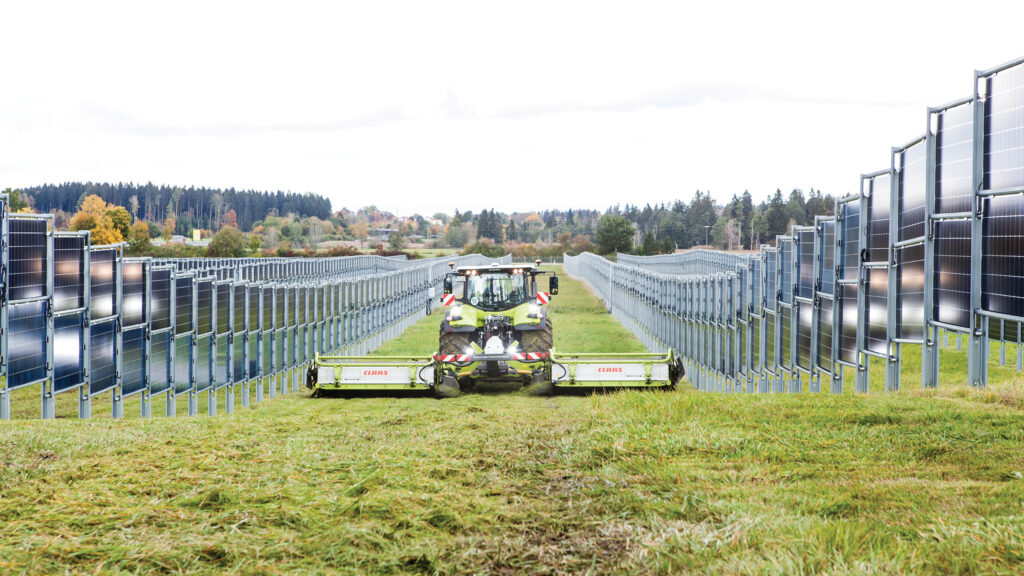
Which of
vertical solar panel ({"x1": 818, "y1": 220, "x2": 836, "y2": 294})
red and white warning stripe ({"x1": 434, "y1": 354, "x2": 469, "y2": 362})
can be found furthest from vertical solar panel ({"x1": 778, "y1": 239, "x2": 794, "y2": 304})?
red and white warning stripe ({"x1": 434, "y1": 354, "x2": 469, "y2": 362})

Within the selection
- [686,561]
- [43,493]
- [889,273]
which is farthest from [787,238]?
[43,493]

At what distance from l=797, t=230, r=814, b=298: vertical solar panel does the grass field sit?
9.52 feet

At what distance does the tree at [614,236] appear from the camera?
125250mm

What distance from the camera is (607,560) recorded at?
4.14 meters

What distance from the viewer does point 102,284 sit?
10.8m

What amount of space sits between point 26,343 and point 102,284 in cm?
133

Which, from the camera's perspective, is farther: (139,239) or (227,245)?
(139,239)

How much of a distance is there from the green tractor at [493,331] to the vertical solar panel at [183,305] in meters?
4.20

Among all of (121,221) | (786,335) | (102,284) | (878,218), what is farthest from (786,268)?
(121,221)

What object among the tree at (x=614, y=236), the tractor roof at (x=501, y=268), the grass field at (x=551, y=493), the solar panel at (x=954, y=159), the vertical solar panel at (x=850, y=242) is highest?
the tree at (x=614, y=236)

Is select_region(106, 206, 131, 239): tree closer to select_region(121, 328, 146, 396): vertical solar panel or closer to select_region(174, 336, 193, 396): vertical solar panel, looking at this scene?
A: select_region(174, 336, 193, 396): vertical solar panel

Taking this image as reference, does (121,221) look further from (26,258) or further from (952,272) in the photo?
(952,272)

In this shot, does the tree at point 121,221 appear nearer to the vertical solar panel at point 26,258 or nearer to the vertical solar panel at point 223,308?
the vertical solar panel at point 223,308

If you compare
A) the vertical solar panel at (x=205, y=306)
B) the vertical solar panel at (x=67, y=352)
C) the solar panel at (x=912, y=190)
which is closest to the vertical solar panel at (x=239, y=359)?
the vertical solar panel at (x=205, y=306)
